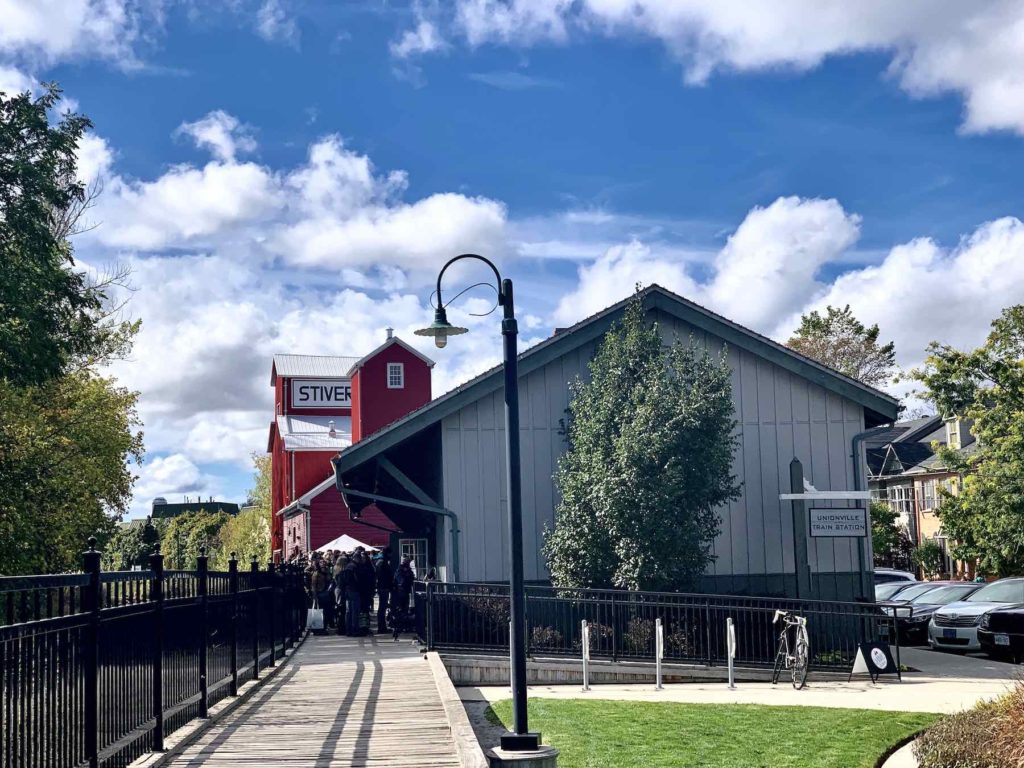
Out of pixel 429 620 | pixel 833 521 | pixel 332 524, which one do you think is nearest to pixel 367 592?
pixel 429 620

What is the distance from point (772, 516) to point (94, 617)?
17119 mm

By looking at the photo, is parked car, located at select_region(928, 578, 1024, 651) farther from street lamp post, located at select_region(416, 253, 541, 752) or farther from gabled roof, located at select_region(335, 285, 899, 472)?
street lamp post, located at select_region(416, 253, 541, 752)

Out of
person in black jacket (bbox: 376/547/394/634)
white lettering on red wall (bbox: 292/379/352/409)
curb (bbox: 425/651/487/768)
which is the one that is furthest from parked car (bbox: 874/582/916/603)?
white lettering on red wall (bbox: 292/379/352/409)

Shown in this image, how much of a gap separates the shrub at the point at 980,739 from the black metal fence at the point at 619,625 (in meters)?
7.87

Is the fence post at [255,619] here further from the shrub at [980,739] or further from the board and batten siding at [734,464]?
the shrub at [980,739]

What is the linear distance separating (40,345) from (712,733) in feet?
60.1

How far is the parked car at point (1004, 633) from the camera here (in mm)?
21656

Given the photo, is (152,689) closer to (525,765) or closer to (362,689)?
(525,765)

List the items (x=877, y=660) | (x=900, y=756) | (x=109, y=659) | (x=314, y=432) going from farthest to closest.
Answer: (x=314, y=432) → (x=877, y=660) → (x=900, y=756) → (x=109, y=659)

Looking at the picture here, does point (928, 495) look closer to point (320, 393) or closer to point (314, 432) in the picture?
point (314, 432)

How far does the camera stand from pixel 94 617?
739 centimetres

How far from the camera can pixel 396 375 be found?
174ft

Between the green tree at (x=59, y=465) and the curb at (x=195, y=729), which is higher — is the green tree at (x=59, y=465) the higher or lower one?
the higher one

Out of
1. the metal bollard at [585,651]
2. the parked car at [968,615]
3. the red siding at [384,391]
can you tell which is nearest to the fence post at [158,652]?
the metal bollard at [585,651]
